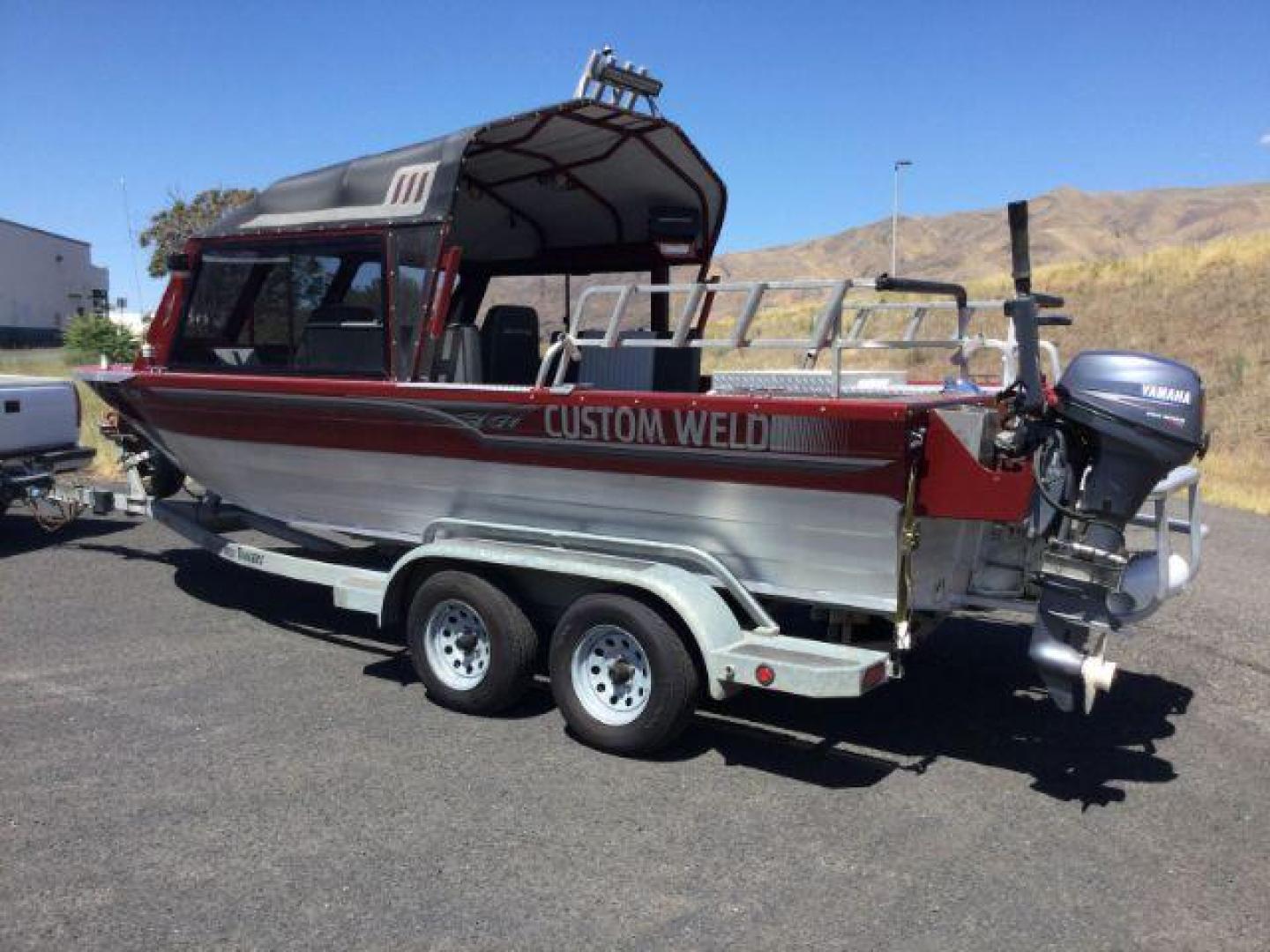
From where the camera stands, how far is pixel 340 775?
417 centimetres

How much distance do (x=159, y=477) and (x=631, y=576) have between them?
4325 mm

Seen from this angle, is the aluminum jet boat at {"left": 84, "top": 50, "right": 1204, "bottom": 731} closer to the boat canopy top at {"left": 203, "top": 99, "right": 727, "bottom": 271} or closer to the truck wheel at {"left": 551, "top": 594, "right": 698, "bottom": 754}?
the boat canopy top at {"left": 203, "top": 99, "right": 727, "bottom": 271}

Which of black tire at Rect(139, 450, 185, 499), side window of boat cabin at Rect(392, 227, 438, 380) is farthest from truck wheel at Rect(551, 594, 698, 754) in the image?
black tire at Rect(139, 450, 185, 499)

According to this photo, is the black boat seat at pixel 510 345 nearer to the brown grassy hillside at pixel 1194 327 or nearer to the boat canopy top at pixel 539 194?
the boat canopy top at pixel 539 194

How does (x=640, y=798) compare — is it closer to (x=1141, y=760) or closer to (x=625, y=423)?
(x=625, y=423)

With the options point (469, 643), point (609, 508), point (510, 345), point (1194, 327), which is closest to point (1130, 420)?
point (609, 508)

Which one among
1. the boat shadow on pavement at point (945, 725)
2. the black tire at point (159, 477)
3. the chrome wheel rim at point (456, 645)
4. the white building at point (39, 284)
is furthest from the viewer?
the white building at point (39, 284)

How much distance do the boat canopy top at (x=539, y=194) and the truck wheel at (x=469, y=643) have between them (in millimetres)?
1814

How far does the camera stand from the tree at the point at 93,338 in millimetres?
25938

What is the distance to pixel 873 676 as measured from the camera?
3973mm

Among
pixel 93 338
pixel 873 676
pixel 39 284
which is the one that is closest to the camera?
pixel 873 676

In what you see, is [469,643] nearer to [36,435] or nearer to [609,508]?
[609,508]

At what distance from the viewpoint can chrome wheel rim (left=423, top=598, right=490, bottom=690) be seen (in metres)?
4.88

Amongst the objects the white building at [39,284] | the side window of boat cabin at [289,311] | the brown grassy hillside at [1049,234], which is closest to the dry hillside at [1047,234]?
the brown grassy hillside at [1049,234]
